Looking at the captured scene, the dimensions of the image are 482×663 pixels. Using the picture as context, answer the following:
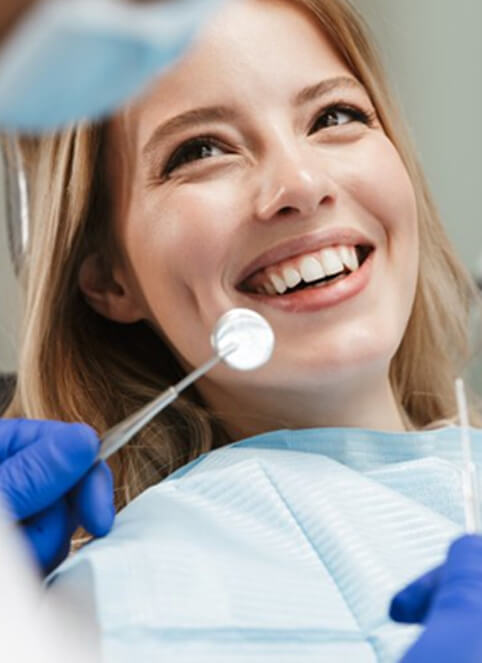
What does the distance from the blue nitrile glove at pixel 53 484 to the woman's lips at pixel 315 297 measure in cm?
30

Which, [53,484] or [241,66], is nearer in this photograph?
[53,484]

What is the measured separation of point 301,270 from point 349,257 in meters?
0.07

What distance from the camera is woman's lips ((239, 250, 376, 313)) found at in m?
1.24

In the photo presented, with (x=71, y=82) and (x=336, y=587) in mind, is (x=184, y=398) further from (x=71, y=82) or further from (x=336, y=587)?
(x=71, y=82)

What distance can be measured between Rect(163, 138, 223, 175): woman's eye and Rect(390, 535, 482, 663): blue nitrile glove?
0.68 meters

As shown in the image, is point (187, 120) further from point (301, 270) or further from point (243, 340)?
point (243, 340)

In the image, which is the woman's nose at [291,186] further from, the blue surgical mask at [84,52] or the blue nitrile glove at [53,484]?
the blue surgical mask at [84,52]

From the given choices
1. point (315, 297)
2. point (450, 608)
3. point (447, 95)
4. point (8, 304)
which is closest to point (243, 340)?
point (315, 297)

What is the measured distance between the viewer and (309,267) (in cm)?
125

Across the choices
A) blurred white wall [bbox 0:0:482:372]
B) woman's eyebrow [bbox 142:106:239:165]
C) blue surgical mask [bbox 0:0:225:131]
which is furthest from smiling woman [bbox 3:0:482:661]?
blurred white wall [bbox 0:0:482:372]

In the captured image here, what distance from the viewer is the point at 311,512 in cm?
112

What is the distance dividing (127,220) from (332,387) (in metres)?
0.35

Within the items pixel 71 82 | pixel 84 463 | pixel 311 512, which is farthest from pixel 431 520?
pixel 71 82

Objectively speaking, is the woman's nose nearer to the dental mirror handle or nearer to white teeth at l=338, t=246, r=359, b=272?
white teeth at l=338, t=246, r=359, b=272
